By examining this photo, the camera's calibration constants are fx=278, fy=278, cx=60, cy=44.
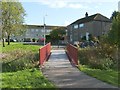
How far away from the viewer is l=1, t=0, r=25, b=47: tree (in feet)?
149

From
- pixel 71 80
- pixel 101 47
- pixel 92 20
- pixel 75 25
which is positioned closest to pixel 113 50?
pixel 101 47

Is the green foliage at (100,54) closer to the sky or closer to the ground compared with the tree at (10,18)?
closer to the ground

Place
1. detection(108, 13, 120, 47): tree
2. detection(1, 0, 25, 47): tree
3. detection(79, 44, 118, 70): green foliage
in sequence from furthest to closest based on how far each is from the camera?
detection(1, 0, 25, 47): tree
detection(79, 44, 118, 70): green foliage
detection(108, 13, 120, 47): tree

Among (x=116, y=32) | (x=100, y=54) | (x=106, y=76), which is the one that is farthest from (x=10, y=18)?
(x=106, y=76)

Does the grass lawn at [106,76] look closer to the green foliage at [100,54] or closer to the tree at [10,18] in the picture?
the green foliage at [100,54]

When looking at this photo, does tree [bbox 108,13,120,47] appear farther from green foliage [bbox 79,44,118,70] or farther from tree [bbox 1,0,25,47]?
tree [bbox 1,0,25,47]

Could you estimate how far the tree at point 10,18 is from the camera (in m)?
45.3

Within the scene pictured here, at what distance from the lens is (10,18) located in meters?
46.2

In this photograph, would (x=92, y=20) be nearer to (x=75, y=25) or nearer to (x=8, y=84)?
(x=75, y=25)

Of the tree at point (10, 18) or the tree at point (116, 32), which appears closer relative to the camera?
the tree at point (116, 32)

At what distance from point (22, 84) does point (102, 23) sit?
190 ft

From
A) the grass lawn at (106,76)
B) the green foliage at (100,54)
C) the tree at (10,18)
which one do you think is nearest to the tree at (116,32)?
the green foliage at (100,54)

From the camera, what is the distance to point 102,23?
2618 inches

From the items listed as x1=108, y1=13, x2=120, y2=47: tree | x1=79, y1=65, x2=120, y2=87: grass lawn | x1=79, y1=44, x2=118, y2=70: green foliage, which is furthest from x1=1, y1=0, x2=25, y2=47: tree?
x1=79, y1=65, x2=120, y2=87: grass lawn
